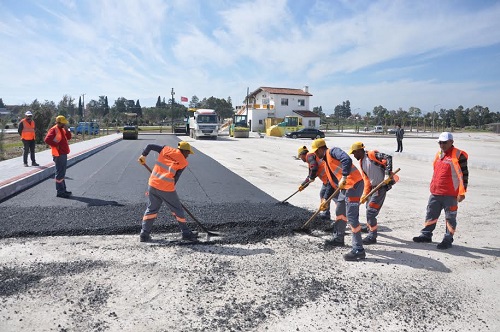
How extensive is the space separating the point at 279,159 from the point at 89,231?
1100 centimetres

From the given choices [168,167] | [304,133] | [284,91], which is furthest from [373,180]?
[284,91]

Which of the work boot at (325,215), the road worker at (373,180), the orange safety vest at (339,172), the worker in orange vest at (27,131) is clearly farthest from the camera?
the worker in orange vest at (27,131)

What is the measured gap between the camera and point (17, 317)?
3018 mm

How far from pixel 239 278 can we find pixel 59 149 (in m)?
5.24

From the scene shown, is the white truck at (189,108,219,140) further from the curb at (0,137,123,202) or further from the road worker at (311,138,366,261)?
the road worker at (311,138,366,261)

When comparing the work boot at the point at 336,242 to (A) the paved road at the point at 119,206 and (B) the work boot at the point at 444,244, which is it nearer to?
(A) the paved road at the point at 119,206

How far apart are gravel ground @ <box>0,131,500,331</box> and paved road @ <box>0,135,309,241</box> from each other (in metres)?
0.04

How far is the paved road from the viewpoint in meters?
5.44

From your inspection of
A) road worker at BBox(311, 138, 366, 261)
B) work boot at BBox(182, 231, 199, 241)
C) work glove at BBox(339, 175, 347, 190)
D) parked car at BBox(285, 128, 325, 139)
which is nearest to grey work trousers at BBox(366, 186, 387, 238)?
road worker at BBox(311, 138, 366, 261)

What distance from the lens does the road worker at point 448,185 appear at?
4773mm

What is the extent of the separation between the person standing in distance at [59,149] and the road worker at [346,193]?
204 inches

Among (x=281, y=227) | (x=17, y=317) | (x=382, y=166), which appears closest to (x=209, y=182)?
(x=281, y=227)

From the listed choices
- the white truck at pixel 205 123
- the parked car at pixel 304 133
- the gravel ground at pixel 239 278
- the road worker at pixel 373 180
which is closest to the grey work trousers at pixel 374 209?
the road worker at pixel 373 180

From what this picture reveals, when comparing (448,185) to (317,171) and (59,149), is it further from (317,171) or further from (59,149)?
(59,149)
